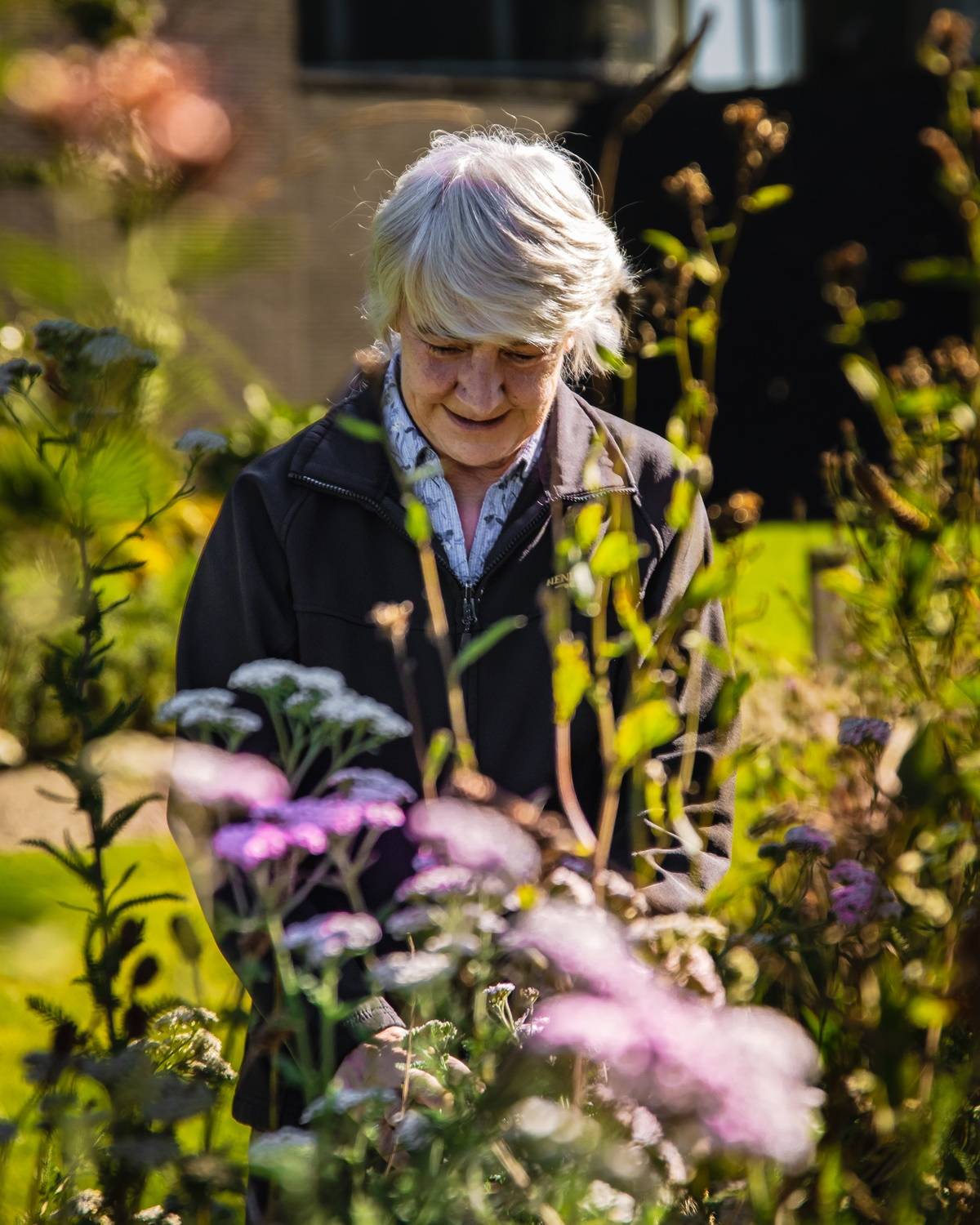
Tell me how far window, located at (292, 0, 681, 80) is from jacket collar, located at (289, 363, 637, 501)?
12.2m

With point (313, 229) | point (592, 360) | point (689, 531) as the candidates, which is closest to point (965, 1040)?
point (689, 531)

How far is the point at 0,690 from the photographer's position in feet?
3.27

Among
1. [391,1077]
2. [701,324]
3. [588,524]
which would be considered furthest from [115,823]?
[701,324]

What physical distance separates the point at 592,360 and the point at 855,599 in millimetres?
543

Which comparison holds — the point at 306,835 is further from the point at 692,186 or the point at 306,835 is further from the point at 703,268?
the point at 692,186

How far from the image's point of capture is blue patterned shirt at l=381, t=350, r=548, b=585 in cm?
205

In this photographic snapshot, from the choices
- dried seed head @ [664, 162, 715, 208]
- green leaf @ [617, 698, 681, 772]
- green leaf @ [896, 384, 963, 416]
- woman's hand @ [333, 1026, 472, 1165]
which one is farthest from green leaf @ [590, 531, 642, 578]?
dried seed head @ [664, 162, 715, 208]

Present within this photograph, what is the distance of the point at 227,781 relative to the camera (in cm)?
125

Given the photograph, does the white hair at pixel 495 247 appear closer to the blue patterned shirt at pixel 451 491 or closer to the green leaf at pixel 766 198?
the blue patterned shirt at pixel 451 491

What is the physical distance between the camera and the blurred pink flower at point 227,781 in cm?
124

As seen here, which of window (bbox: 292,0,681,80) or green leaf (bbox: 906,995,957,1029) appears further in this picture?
window (bbox: 292,0,681,80)

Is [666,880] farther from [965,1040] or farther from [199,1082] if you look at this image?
[199,1082]

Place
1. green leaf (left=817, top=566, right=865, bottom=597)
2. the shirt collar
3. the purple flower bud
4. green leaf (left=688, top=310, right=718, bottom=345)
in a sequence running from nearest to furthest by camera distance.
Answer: the purple flower bud
the shirt collar
green leaf (left=688, top=310, right=718, bottom=345)
green leaf (left=817, top=566, right=865, bottom=597)

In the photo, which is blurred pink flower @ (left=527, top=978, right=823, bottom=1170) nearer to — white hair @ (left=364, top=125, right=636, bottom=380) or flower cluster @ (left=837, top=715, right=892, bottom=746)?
flower cluster @ (left=837, top=715, right=892, bottom=746)
